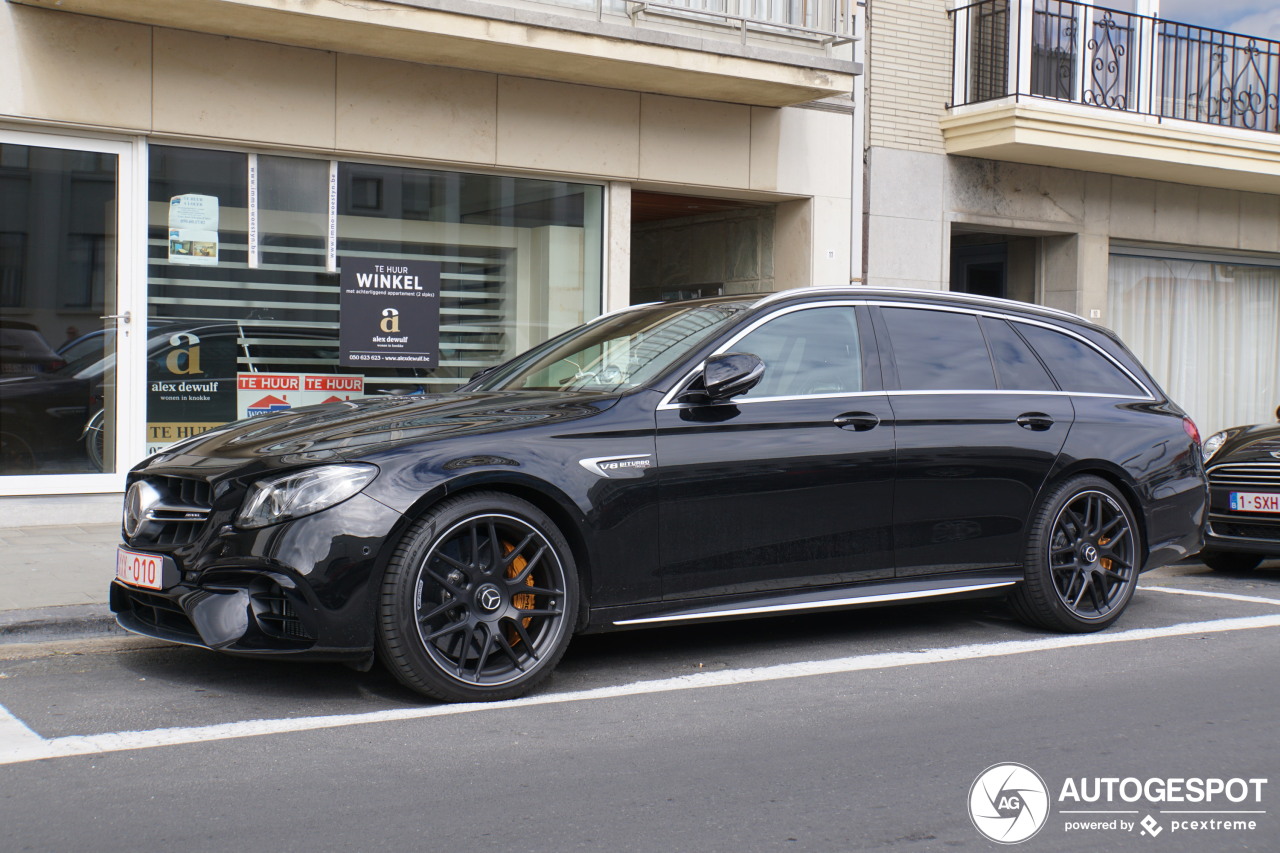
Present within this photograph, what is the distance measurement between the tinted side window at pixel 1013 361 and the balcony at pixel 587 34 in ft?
16.9

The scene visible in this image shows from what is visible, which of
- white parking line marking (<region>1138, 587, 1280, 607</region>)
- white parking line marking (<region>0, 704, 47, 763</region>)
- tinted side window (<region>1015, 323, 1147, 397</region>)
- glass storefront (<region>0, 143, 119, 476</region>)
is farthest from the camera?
glass storefront (<region>0, 143, 119, 476</region>)

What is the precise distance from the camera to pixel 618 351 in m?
5.87

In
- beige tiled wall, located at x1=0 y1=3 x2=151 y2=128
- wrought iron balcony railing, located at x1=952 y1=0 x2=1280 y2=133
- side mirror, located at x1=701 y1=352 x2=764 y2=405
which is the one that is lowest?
side mirror, located at x1=701 y1=352 x2=764 y2=405

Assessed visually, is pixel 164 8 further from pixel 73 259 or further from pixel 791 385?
pixel 791 385

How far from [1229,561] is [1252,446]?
984mm

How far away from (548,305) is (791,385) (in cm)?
653

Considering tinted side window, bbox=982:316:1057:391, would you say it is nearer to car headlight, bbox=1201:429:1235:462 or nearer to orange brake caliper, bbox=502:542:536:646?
orange brake caliper, bbox=502:542:536:646

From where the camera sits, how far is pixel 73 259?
964 centimetres

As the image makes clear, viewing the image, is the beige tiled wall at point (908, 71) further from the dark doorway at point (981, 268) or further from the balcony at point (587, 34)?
the dark doorway at point (981, 268)

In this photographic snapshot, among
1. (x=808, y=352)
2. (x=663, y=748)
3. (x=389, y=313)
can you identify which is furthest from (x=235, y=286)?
(x=663, y=748)

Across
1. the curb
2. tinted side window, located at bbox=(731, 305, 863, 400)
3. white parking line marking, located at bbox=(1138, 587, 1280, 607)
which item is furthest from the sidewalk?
white parking line marking, located at bbox=(1138, 587, 1280, 607)

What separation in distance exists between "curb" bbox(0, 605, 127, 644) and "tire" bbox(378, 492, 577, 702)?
7.04 feet

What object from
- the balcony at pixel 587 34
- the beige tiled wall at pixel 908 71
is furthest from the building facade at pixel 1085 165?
the balcony at pixel 587 34

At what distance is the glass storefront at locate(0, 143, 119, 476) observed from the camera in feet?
30.8
